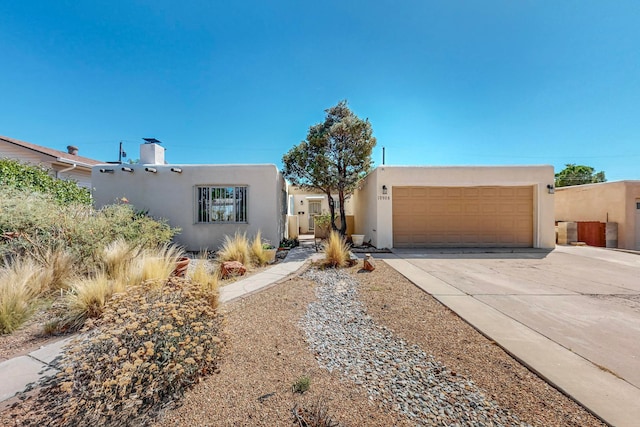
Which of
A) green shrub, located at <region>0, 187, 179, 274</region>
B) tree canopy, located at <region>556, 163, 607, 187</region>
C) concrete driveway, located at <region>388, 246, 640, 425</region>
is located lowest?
concrete driveway, located at <region>388, 246, 640, 425</region>

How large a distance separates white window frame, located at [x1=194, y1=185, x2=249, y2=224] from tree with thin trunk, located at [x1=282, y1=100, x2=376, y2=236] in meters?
2.82

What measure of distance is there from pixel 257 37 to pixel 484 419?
10.6m

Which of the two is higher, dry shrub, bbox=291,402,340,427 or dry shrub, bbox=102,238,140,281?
dry shrub, bbox=102,238,140,281

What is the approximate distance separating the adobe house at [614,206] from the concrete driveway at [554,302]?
4249 mm

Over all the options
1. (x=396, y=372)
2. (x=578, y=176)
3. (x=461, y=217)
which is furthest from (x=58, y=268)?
(x=578, y=176)

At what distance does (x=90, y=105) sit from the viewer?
1170cm

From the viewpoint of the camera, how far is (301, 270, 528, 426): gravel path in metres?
1.82

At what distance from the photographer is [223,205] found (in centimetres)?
966

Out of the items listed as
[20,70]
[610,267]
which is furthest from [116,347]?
[20,70]

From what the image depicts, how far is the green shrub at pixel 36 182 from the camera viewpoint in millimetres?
6682

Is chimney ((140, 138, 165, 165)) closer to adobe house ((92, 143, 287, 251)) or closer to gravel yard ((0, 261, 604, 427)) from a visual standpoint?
adobe house ((92, 143, 287, 251))

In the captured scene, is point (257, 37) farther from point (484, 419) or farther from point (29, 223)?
point (484, 419)

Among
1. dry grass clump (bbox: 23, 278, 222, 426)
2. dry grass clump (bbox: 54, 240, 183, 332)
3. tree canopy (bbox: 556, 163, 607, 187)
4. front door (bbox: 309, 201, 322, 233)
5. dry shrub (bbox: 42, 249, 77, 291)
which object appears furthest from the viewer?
tree canopy (bbox: 556, 163, 607, 187)

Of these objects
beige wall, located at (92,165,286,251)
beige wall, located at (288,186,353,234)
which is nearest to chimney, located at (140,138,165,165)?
beige wall, located at (92,165,286,251)
